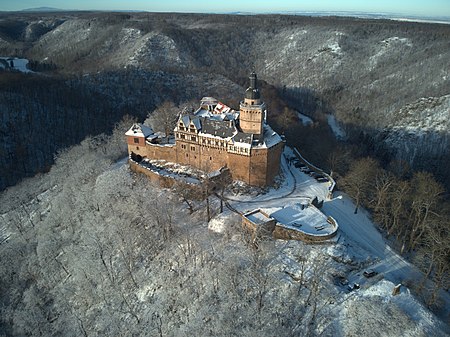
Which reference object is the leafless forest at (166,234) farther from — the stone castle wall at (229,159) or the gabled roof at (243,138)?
the gabled roof at (243,138)

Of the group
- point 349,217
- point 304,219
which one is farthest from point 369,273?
point 349,217

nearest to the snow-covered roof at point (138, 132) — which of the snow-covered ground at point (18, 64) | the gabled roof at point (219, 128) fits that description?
the gabled roof at point (219, 128)

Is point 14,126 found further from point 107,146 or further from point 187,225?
point 187,225

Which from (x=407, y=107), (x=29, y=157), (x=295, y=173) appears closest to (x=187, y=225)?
(x=295, y=173)

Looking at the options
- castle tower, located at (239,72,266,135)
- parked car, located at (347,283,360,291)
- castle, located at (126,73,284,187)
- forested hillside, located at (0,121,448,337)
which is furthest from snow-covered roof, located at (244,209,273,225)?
castle tower, located at (239,72,266,135)

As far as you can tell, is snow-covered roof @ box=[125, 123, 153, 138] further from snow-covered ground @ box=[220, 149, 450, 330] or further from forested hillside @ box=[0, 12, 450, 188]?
forested hillside @ box=[0, 12, 450, 188]

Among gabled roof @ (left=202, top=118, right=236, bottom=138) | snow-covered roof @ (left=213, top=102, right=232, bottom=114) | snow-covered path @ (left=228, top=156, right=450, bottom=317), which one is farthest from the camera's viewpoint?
snow-covered roof @ (left=213, top=102, right=232, bottom=114)
